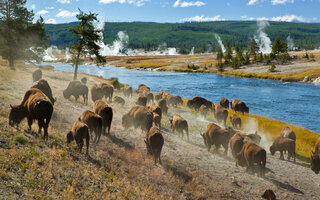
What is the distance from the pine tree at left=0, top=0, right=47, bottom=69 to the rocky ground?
25652mm

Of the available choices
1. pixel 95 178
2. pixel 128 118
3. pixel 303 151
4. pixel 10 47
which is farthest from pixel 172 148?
pixel 10 47

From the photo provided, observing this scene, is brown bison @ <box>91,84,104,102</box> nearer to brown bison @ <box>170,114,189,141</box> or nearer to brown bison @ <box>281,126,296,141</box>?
brown bison @ <box>170,114,189,141</box>

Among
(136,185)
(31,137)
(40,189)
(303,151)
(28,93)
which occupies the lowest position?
(303,151)

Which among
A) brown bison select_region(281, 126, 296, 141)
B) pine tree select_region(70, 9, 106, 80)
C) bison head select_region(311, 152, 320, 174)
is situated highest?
pine tree select_region(70, 9, 106, 80)

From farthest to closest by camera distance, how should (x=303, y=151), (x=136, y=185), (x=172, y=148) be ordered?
(x=303, y=151) < (x=172, y=148) < (x=136, y=185)

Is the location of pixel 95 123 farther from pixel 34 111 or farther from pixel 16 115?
pixel 16 115

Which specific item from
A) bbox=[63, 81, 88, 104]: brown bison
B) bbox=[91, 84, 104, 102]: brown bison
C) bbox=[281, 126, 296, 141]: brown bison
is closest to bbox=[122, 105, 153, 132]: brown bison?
bbox=[63, 81, 88, 104]: brown bison

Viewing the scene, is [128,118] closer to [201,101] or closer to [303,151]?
[303,151]

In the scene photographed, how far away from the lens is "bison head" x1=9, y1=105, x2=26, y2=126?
988 cm

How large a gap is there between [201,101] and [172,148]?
16.9m

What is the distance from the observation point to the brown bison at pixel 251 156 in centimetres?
1100

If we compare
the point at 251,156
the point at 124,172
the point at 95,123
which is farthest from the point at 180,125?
the point at 124,172

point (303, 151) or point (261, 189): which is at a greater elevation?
point (261, 189)

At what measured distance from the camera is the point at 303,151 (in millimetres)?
17672
